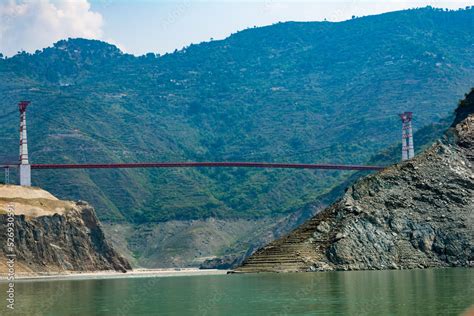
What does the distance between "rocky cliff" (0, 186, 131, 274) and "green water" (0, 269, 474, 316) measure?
4972cm

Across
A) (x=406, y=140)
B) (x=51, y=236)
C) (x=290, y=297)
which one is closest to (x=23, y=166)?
(x=51, y=236)

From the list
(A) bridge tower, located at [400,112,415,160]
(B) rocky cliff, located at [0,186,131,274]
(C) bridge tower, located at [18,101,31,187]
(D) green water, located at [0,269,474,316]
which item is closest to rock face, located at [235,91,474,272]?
(D) green water, located at [0,269,474,316]

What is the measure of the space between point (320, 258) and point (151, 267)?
338ft

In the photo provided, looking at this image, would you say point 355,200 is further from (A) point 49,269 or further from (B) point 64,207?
(B) point 64,207

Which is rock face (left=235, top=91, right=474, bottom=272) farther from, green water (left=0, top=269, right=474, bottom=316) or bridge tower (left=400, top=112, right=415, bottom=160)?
bridge tower (left=400, top=112, right=415, bottom=160)

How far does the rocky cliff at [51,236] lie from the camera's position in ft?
413

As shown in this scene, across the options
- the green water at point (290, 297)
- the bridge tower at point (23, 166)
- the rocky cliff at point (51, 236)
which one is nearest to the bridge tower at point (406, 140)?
the rocky cliff at point (51, 236)

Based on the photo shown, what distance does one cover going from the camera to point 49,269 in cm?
12625

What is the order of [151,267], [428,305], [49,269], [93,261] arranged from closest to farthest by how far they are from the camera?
[428,305] → [49,269] → [93,261] → [151,267]

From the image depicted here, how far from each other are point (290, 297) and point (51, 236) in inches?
3120

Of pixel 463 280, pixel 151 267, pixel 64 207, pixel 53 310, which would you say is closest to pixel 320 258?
pixel 463 280

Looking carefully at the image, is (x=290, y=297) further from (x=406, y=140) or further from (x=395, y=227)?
(x=406, y=140)

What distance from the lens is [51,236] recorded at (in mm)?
131500

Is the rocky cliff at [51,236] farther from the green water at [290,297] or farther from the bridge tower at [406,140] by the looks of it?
the bridge tower at [406,140]
